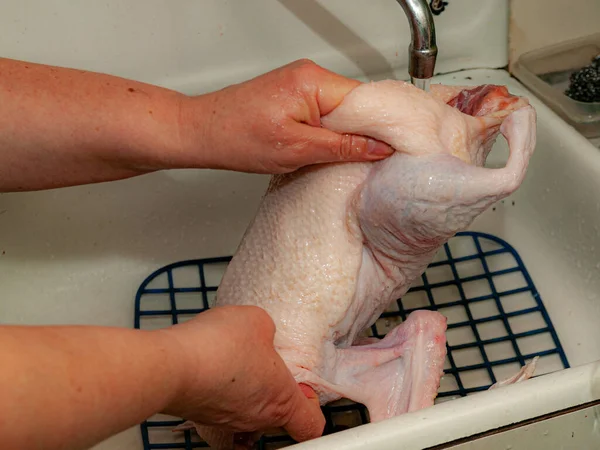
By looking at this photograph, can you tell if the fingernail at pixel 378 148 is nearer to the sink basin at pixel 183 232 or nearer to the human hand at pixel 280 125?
the human hand at pixel 280 125

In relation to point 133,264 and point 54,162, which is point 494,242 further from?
point 54,162

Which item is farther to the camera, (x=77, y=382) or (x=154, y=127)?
(x=154, y=127)

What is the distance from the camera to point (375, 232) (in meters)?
0.85

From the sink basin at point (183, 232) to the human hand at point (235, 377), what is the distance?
0.38m

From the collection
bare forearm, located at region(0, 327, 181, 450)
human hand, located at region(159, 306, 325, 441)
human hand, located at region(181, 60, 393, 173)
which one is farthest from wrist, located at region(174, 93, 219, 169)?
bare forearm, located at region(0, 327, 181, 450)

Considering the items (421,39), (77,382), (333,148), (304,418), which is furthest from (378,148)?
(77,382)

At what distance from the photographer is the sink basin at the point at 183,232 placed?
1.10m

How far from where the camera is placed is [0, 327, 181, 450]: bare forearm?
46 centimetres

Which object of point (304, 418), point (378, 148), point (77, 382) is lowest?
point (304, 418)

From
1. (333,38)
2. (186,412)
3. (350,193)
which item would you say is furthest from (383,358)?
(333,38)

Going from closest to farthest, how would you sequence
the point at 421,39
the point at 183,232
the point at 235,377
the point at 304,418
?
the point at 235,377, the point at 304,418, the point at 421,39, the point at 183,232

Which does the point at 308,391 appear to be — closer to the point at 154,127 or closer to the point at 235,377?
the point at 235,377

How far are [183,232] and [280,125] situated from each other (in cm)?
53

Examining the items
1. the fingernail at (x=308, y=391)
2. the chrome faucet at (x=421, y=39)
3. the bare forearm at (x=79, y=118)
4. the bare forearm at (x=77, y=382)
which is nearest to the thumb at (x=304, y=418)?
the fingernail at (x=308, y=391)
